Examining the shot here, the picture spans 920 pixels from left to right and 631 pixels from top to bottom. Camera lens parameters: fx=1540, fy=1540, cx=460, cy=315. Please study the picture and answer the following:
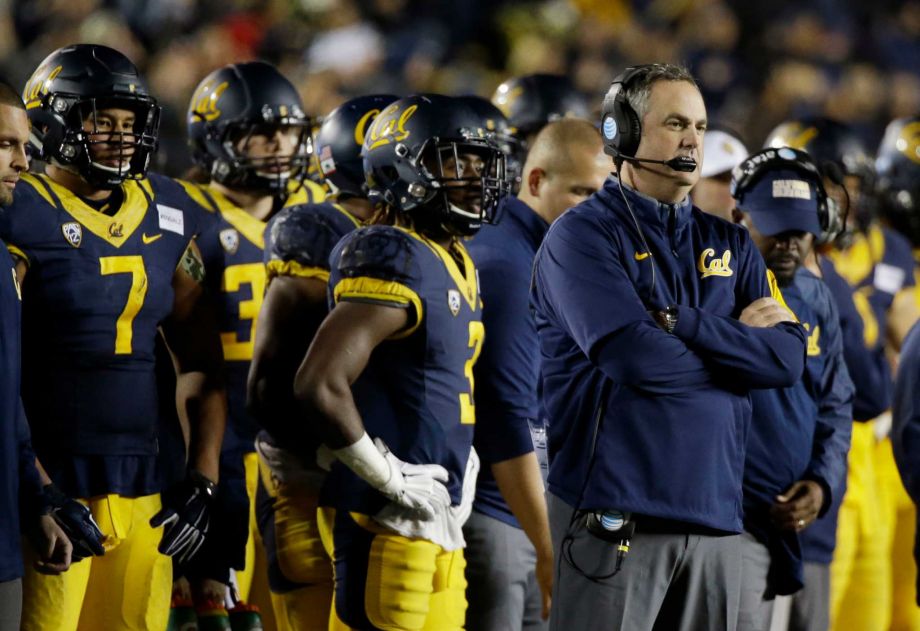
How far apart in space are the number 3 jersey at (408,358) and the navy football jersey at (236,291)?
1.12 meters

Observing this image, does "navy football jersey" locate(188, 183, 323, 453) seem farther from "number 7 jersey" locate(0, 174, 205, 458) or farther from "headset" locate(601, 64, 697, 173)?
"headset" locate(601, 64, 697, 173)

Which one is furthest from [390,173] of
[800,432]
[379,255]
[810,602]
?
[810,602]

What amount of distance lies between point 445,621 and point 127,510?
0.93 metres

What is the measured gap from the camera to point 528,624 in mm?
4711

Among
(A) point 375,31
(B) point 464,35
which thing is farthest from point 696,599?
(B) point 464,35

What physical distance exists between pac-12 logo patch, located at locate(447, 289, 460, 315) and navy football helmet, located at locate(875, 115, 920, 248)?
153 inches

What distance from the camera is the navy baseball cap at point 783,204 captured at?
4.67 meters

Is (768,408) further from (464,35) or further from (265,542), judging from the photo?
(464,35)

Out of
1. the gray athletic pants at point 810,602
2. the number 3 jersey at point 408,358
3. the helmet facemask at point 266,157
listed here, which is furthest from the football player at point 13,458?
the gray athletic pants at point 810,602

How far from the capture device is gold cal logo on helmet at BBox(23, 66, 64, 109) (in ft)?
14.0

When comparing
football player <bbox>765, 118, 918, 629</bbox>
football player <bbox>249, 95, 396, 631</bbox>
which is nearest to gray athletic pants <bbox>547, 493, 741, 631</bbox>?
football player <bbox>249, 95, 396, 631</bbox>

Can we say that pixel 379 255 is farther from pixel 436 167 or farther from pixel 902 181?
pixel 902 181

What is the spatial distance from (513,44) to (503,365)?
318 inches

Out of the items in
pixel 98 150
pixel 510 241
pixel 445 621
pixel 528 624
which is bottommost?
pixel 528 624
